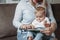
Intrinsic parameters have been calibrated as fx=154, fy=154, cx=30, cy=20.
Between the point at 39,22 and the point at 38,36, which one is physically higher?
the point at 39,22

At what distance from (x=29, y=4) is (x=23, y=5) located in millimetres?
71

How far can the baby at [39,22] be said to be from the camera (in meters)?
1.59

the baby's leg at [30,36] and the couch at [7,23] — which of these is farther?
the couch at [7,23]

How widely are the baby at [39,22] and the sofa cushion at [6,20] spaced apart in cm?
44

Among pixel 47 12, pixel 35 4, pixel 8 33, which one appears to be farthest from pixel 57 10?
pixel 8 33

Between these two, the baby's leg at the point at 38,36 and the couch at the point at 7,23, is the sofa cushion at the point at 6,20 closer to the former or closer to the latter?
the couch at the point at 7,23

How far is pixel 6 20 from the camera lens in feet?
6.59

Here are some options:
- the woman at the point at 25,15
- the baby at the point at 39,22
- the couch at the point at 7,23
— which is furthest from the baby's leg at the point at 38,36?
the couch at the point at 7,23

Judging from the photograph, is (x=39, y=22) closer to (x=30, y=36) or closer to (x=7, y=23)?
(x=30, y=36)

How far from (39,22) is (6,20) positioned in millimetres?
553

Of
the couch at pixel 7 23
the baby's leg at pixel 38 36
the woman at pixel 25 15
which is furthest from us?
the couch at pixel 7 23

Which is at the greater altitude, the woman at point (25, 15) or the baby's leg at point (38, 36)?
the woman at point (25, 15)

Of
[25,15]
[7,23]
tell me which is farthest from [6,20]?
[25,15]

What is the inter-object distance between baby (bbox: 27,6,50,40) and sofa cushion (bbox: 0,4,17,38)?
0.44 meters
